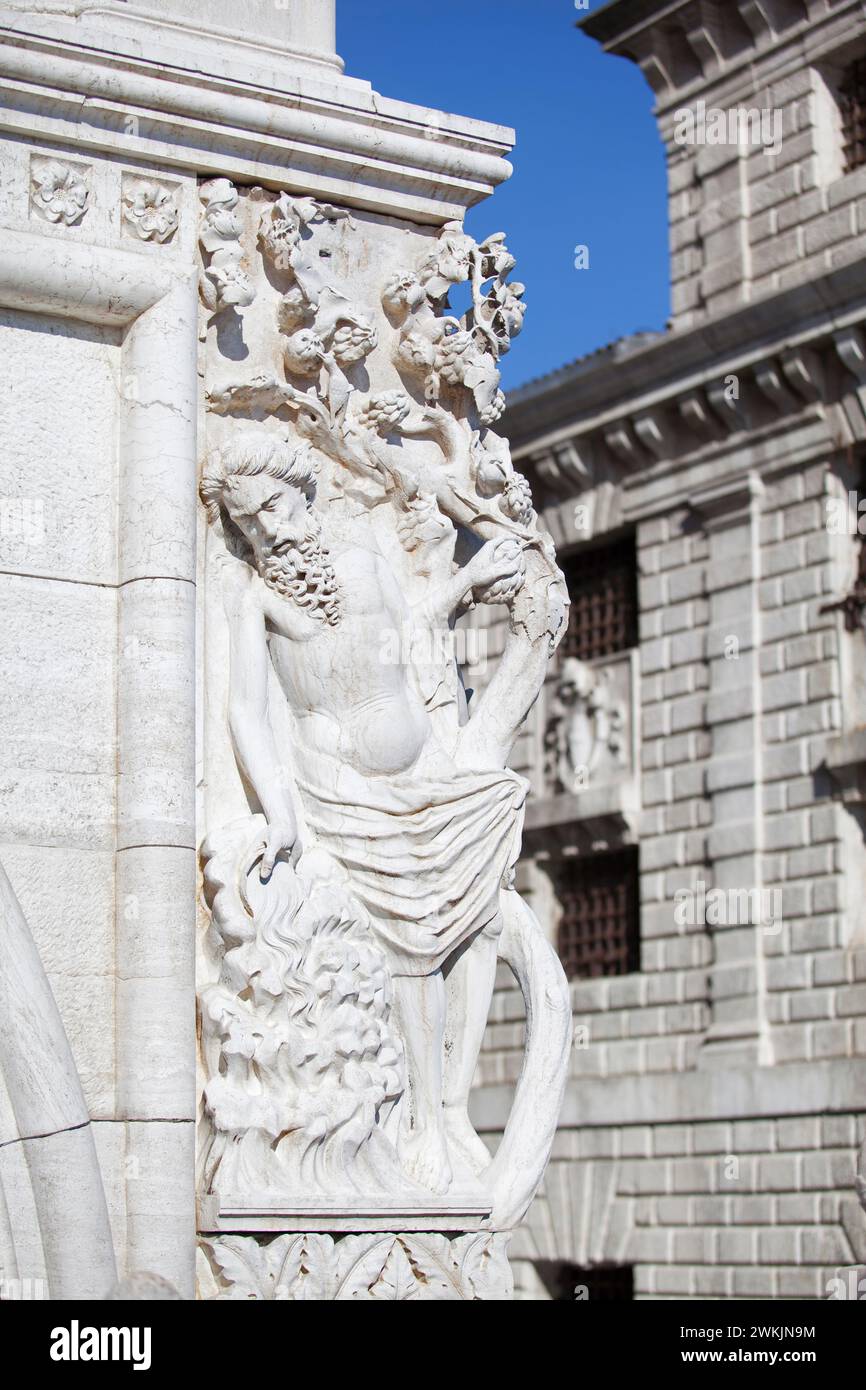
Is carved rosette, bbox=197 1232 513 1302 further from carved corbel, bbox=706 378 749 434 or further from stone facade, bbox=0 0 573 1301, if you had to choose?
carved corbel, bbox=706 378 749 434

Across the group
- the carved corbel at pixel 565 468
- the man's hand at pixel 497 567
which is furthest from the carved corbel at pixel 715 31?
the man's hand at pixel 497 567

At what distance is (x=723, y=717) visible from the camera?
28062 mm

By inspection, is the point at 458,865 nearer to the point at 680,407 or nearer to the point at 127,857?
the point at 127,857

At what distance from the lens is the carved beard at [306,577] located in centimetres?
783

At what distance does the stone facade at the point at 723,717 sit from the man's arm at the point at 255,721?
57.0 feet

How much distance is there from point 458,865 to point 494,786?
0.31m

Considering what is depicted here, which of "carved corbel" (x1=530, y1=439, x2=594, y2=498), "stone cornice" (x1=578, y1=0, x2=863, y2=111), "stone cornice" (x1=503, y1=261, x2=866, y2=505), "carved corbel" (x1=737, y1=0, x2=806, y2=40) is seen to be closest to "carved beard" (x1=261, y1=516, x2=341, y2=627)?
"stone cornice" (x1=503, y1=261, x2=866, y2=505)

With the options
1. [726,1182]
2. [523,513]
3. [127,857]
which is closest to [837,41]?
[726,1182]

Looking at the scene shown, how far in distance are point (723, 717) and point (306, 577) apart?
67.5 feet

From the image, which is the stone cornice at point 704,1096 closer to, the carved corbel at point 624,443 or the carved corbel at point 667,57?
the carved corbel at point 624,443

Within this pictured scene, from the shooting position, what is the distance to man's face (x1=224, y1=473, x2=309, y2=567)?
25.5ft

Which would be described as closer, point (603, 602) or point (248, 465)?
point (248, 465)

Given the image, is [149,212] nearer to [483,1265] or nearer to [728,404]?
[483,1265]

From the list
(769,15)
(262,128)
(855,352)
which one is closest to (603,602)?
(855,352)
